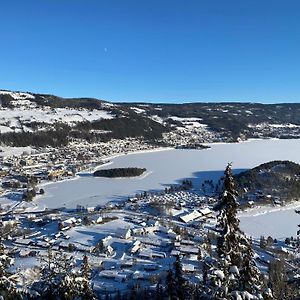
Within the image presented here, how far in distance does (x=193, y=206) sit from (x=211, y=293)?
4548 cm

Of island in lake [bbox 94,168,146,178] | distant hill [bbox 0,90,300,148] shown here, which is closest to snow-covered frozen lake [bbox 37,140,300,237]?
island in lake [bbox 94,168,146,178]

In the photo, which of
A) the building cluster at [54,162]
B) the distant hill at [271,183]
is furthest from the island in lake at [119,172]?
the distant hill at [271,183]

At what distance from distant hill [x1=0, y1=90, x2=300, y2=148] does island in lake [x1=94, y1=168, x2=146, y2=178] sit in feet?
139

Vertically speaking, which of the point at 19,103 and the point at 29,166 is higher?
the point at 19,103

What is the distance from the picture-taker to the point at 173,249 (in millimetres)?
32875

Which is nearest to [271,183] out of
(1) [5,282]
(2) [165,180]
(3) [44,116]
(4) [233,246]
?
(2) [165,180]

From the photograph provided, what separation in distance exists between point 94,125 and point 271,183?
8571 cm

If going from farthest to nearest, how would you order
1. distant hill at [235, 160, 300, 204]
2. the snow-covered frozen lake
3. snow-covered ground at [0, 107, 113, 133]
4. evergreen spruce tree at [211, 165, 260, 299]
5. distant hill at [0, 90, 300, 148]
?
snow-covered ground at [0, 107, 113, 133]
distant hill at [0, 90, 300, 148]
distant hill at [235, 160, 300, 204]
the snow-covered frozen lake
evergreen spruce tree at [211, 165, 260, 299]

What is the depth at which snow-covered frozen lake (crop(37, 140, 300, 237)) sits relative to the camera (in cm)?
4406

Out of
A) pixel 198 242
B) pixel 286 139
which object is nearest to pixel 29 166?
pixel 198 242

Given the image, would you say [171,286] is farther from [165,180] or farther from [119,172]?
[119,172]

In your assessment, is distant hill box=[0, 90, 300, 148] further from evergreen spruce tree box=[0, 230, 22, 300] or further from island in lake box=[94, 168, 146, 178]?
evergreen spruce tree box=[0, 230, 22, 300]

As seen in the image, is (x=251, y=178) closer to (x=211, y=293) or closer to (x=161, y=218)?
(x=161, y=218)

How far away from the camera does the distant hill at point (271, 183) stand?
54469mm
